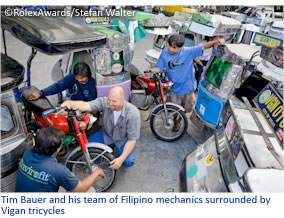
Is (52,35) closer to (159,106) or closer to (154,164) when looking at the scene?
(159,106)

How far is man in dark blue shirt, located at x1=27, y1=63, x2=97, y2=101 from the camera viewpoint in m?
3.40

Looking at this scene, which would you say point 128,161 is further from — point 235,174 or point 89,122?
point 235,174

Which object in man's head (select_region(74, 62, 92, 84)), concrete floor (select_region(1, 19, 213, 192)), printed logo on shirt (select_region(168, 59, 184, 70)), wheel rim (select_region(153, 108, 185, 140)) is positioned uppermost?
printed logo on shirt (select_region(168, 59, 184, 70))

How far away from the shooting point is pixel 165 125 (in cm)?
406

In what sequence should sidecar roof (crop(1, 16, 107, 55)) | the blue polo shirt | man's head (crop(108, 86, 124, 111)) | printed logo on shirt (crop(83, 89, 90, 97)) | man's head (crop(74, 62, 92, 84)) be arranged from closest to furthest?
sidecar roof (crop(1, 16, 107, 55))
man's head (crop(108, 86, 124, 111))
man's head (crop(74, 62, 92, 84))
printed logo on shirt (crop(83, 89, 90, 97))
the blue polo shirt

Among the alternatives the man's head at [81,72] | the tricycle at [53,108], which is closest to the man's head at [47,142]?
the tricycle at [53,108]

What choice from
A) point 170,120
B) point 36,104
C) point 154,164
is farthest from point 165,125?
point 36,104

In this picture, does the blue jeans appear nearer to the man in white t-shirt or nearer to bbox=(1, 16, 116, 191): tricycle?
the man in white t-shirt

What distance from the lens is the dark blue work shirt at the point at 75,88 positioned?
365cm

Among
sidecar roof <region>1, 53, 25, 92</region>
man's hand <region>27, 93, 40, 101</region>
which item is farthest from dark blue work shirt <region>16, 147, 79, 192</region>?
man's hand <region>27, 93, 40, 101</region>

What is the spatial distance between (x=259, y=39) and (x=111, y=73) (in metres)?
2.30

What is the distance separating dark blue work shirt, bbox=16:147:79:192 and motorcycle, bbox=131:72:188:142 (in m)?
2.21

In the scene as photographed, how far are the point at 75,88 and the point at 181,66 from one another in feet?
5.99

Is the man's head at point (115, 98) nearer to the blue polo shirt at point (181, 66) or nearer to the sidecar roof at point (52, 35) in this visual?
the sidecar roof at point (52, 35)
